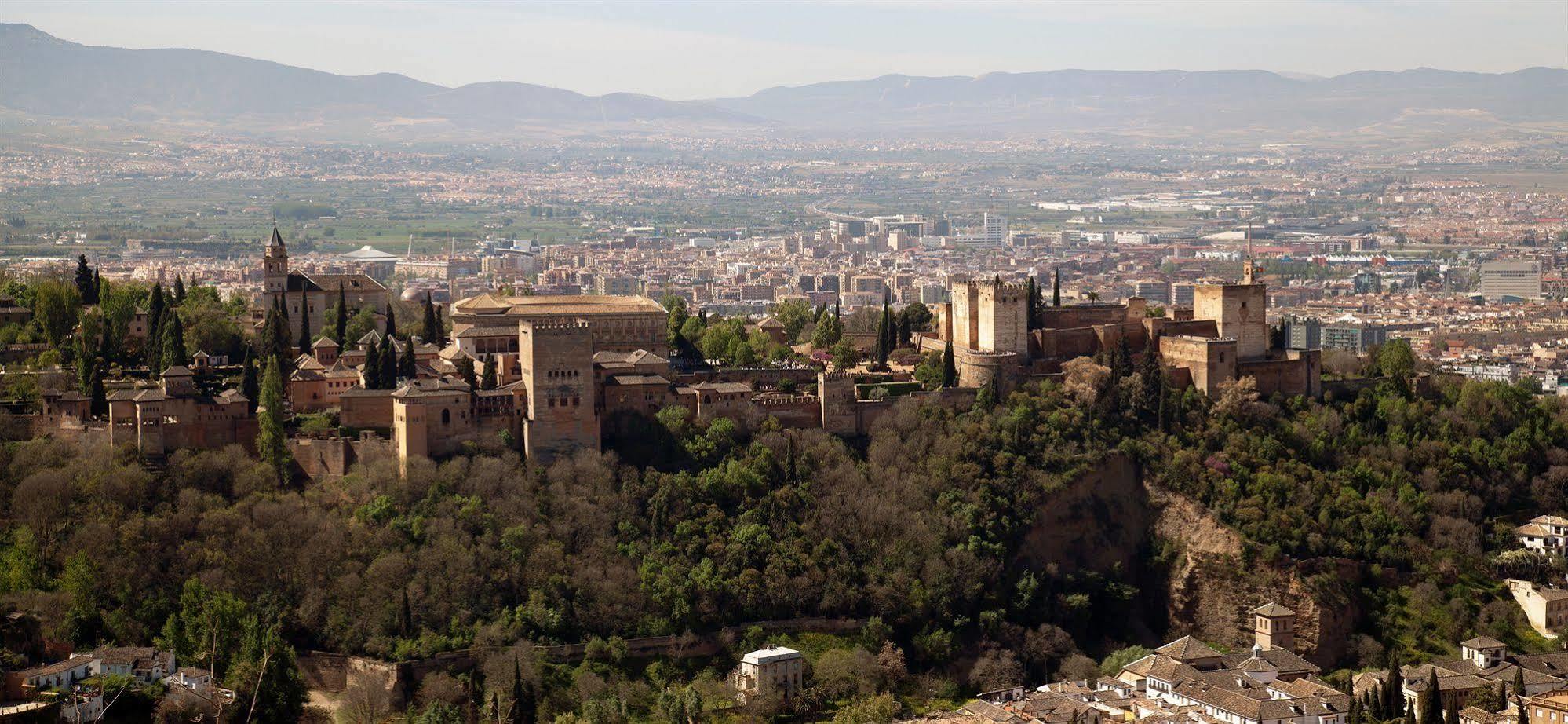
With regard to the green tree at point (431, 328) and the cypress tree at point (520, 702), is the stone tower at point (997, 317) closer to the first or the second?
the green tree at point (431, 328)

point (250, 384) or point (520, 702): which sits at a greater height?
point (250, 384)

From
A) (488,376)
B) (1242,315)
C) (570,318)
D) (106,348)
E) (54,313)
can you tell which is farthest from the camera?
(1242,315)

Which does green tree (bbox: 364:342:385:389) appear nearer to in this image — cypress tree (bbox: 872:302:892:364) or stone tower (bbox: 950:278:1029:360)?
cypress tree (bbox: 872:302:892:364)

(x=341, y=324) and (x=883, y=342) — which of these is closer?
(x=341, y=324)

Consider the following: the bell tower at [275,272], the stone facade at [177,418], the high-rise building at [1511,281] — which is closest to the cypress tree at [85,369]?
the stone facade at [177,418]

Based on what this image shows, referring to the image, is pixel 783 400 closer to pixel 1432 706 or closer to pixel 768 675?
pixel 768 675

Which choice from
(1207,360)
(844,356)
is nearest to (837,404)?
(844,356)

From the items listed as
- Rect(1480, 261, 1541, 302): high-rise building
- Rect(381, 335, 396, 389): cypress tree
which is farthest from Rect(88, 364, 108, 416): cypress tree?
Rect(1480, 261, 1541, 302): high-rise building
